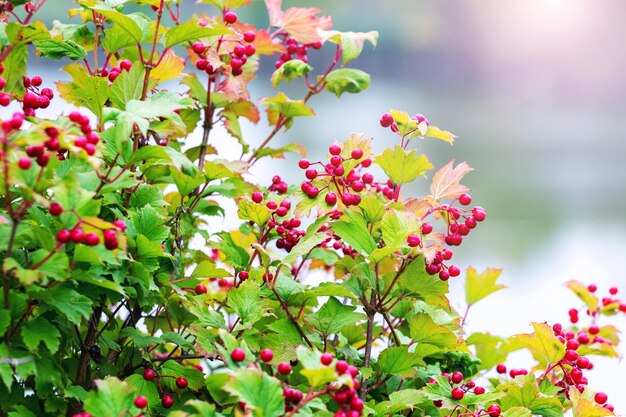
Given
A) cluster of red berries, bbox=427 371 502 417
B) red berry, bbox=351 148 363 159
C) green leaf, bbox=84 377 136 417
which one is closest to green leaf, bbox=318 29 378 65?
red berry, bbox=351 148 363 159

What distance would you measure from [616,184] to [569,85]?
7.08 feet

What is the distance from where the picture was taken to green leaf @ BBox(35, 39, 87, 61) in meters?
0.86

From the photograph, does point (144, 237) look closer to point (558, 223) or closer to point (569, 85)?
point (558, 223)

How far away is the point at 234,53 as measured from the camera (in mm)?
984

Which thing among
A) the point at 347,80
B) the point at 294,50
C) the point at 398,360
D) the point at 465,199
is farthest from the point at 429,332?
the point at 294,50

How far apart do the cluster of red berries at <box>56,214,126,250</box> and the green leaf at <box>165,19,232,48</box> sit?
0.26 meters

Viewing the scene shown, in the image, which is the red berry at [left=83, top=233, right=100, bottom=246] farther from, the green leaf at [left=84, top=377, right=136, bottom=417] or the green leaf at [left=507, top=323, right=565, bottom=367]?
the green leaf at [left=507, top=323, right=565, bottom=367]

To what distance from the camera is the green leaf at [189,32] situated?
838mm

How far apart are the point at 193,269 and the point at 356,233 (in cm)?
19

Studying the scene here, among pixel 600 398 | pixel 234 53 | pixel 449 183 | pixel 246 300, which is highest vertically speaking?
pixel 234 53

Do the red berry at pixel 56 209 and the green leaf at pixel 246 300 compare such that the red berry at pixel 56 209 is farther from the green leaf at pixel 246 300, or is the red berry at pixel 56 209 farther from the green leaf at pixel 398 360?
the green leaf at pixel 398 360

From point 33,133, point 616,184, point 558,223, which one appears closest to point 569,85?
point 616,184

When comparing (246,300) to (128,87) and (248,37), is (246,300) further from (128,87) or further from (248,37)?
(248,37)

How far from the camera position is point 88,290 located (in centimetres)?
75
